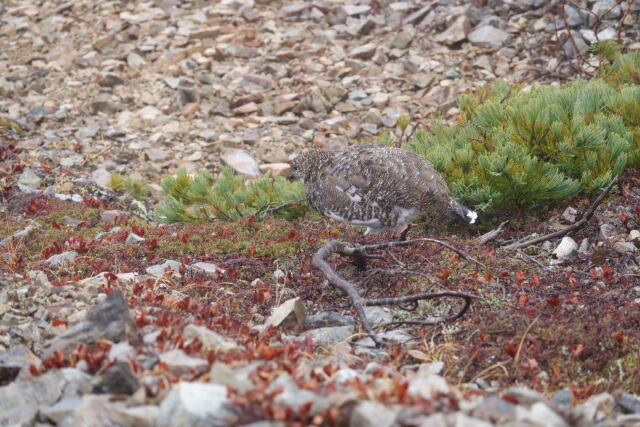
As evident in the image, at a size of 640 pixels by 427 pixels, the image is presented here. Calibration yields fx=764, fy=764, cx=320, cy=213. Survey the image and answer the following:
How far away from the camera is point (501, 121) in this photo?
802 centimetres

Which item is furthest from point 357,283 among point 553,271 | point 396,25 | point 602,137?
point 396,25

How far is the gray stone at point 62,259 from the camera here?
230 inches

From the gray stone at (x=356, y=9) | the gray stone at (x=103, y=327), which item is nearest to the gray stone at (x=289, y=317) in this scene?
the gray stone at (x=103, y=327)

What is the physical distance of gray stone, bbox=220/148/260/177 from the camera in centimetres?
1004

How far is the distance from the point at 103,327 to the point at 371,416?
172cm

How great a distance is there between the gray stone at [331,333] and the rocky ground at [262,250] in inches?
0.7

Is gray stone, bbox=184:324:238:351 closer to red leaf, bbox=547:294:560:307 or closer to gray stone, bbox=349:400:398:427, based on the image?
gray stone, bbox=349:400:398:427

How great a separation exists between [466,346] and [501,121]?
3.98m

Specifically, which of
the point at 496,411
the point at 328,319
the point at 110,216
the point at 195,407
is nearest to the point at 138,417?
the point at 195,407

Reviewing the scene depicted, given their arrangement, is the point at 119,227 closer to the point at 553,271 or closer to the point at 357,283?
the point at 357,283

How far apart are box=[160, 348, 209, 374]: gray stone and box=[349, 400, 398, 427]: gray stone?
94 cm

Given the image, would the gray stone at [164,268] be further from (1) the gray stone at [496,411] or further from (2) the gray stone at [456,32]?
(2) the gray stone at [456,32]

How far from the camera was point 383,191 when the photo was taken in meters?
6.59

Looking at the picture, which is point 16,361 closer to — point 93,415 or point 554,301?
point 93,415
